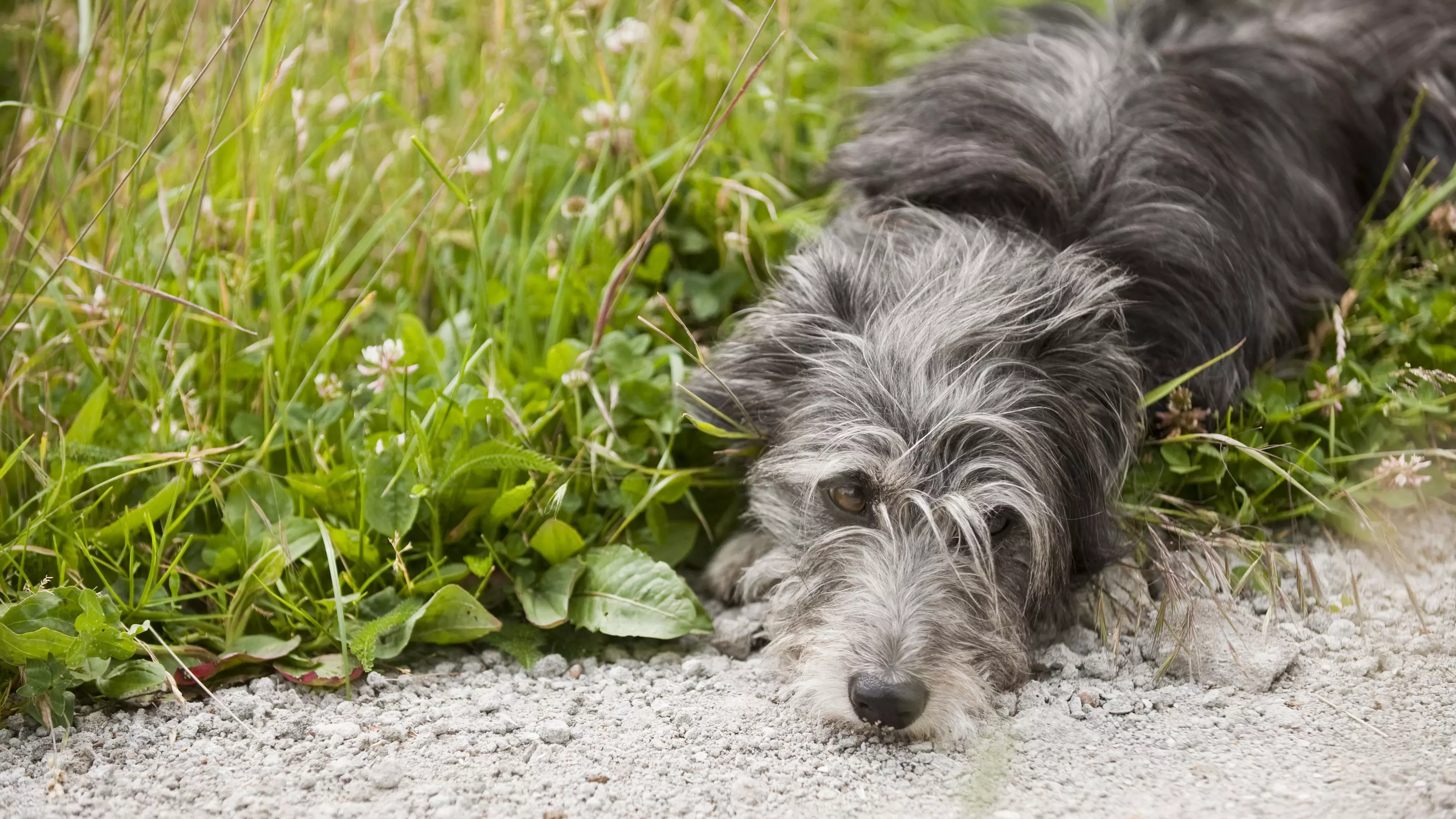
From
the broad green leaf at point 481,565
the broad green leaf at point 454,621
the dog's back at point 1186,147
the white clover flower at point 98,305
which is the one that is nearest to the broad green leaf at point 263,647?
the broad green leaf at point 454,621

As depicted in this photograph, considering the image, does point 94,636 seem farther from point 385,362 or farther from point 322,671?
point 385,362

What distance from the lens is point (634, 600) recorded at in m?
3.53

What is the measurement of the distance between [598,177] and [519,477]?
1358 millimetres

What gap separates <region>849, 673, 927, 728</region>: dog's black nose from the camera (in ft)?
9.68

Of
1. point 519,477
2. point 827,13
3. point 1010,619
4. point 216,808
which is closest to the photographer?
point 216,808

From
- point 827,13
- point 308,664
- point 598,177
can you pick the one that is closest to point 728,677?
point 308,664

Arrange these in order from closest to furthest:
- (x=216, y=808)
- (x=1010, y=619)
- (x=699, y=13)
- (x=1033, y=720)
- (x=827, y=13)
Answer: (x=216, y=808), (x=1033, y=720), (x=1010, y=619), (x=699, y=13), (x=827, y=13)

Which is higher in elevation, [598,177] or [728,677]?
[598,177]

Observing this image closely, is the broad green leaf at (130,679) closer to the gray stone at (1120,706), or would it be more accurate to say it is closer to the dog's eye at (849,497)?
the dog's eye at (849,497)

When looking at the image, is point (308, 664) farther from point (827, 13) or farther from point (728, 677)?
point (827, 13)

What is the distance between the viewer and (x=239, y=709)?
3.14m

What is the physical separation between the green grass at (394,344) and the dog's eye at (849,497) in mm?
557

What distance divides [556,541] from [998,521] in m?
1.25

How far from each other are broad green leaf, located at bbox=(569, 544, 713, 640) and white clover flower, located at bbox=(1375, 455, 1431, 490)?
2.02m
